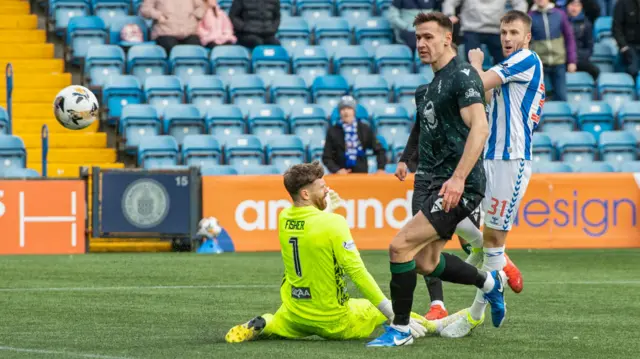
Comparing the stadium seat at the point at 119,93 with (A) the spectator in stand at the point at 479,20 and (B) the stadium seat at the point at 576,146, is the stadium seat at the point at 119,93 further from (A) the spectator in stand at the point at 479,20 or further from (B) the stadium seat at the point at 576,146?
(B) the stadium seat at the point at 576,146

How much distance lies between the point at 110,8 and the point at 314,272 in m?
14.6

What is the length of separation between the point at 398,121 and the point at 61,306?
10.8 m

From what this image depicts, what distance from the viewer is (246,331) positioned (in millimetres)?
7324

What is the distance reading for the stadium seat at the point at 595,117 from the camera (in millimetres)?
20609

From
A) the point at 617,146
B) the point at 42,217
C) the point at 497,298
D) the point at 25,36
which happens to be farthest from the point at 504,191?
the point at 25,36

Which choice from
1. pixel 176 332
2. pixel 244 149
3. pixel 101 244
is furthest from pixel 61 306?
pixel 244 149

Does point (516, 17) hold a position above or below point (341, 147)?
above

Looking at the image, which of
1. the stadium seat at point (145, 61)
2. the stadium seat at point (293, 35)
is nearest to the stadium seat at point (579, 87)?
the stadium seat at point (293, 35)

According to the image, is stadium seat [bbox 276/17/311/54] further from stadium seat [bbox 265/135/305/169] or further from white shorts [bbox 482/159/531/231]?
white shorts [bbox 482/159/531/231]

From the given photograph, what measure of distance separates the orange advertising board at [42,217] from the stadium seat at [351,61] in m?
5.88

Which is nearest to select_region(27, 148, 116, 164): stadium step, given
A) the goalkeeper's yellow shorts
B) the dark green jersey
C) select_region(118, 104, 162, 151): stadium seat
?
select_region(118, 104, 162, 151): stadium seat

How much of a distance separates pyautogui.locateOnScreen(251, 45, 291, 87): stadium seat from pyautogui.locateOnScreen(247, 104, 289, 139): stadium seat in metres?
1.18

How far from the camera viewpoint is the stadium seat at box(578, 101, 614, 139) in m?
20.6

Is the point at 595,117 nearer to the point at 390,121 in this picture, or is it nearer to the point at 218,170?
the point at 390,121
